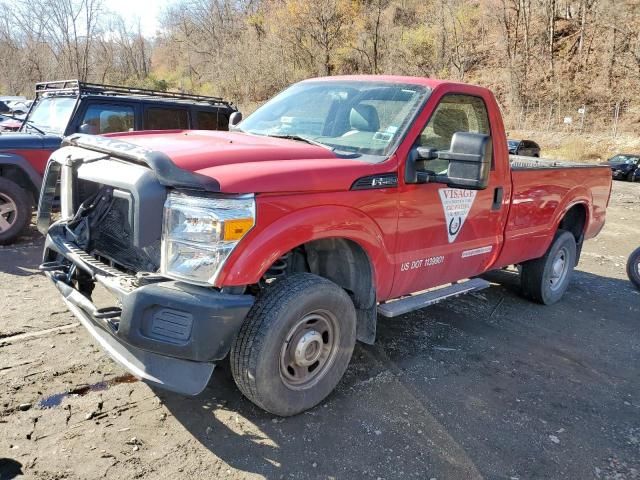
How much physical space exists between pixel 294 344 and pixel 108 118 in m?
5.67

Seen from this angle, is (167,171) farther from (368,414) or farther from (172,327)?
(368,414)

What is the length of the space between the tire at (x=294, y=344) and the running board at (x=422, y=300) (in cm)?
37

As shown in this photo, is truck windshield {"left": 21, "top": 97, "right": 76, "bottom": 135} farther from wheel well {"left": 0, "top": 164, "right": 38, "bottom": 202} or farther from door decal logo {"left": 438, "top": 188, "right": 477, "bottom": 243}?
door decal logo {"left": 438, "top": 188, "right": 477, "bottom": 243}

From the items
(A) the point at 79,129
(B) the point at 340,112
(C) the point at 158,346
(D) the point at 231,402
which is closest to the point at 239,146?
(B) the point at 340,112

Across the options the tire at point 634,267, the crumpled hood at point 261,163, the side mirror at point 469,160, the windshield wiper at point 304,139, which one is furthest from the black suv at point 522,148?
the crumpled hood at point 261,163

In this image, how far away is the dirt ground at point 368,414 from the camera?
2.79 m

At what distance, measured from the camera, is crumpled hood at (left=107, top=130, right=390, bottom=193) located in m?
2.72

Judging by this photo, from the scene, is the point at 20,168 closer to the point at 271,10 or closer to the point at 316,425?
the point at 316,425

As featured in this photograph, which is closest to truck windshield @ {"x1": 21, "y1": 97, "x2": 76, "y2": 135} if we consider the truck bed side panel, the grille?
the grille

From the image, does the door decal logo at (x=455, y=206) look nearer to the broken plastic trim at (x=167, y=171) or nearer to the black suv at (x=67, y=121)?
the broken plastic trim at (x=167, y=171)

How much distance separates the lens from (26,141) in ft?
22.6

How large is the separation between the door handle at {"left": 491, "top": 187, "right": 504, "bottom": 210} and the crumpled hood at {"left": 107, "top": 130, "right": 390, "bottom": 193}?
1.37 meters

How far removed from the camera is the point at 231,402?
331 cm

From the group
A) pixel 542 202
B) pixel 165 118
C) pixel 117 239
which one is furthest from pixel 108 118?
pixel 542 202
